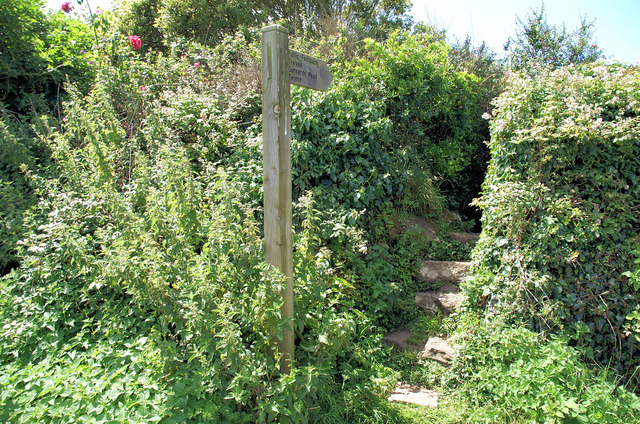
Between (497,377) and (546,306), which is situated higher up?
(546,306)

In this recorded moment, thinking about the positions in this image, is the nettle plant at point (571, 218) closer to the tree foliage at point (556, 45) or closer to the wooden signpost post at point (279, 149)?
the wooden signpost post at point (279, 149)

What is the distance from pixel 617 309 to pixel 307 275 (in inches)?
93.5

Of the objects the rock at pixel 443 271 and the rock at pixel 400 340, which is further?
the rock at pixel 443 271

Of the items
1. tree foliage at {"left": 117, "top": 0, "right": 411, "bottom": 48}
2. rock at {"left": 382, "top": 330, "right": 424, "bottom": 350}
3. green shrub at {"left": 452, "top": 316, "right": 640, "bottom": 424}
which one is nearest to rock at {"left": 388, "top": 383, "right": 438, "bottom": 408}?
green shrub at {"left": 452, "top": 316, "right": 640, "bottom": 424}

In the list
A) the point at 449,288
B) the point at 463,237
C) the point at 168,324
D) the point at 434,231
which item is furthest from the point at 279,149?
the point at 463,237

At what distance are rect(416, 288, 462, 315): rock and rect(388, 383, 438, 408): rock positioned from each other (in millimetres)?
998

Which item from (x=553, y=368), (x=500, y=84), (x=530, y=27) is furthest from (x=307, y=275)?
(x=530, y=27)

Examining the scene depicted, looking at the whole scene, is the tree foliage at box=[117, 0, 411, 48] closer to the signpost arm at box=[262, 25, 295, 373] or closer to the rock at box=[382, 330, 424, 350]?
the signpost arm at box=[262, 25, 295, 373]

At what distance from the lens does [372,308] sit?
13.2 ft

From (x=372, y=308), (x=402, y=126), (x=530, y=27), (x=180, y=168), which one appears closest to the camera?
(x=180, y=168)

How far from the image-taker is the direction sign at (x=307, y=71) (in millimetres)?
2869

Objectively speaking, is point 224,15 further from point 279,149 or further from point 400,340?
point 400,340

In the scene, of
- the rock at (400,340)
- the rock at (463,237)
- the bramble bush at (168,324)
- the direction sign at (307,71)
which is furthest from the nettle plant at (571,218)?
the direction sign at (307,71)

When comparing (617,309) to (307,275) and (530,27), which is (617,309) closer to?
(307,275)
